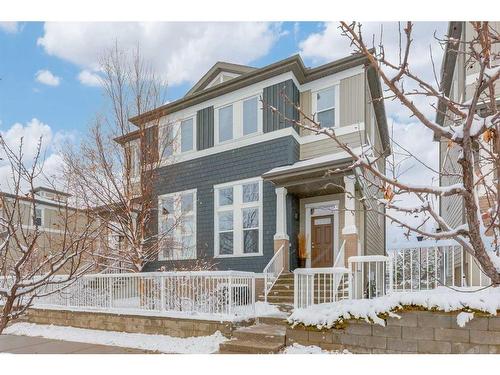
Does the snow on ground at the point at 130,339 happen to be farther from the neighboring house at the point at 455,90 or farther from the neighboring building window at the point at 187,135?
the neighboring house at the point at 455,90

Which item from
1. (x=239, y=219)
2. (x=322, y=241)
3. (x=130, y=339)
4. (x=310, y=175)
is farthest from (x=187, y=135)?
(x=130, y=339)

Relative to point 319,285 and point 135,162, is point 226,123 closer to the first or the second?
point 135,162

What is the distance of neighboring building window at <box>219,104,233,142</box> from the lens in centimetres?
541

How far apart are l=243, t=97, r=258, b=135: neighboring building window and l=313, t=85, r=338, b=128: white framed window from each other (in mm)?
842

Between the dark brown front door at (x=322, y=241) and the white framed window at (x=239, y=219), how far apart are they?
0.71m

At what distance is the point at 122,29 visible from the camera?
378 centimetres

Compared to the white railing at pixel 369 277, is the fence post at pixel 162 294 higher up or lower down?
lower down

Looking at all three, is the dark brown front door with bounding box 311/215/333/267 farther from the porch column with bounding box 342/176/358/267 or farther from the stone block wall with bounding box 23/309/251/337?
the stone block wall with bounding box 23/309/251/337

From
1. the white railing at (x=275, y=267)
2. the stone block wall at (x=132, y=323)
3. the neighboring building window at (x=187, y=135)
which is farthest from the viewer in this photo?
the neighboring building window at (x=187, y=135)

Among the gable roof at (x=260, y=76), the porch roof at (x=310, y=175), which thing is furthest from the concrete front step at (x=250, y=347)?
the gable roof at (x=260, y=76)

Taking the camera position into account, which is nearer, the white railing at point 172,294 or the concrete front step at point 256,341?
the concrete front step at point 256,341

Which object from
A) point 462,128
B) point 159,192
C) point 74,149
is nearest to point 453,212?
point 462,128

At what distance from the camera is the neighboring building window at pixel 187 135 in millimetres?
5531

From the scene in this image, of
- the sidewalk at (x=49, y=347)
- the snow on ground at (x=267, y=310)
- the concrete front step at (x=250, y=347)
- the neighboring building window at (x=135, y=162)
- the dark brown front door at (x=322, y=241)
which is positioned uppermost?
the neighboring building window at (x=135, y=162)
